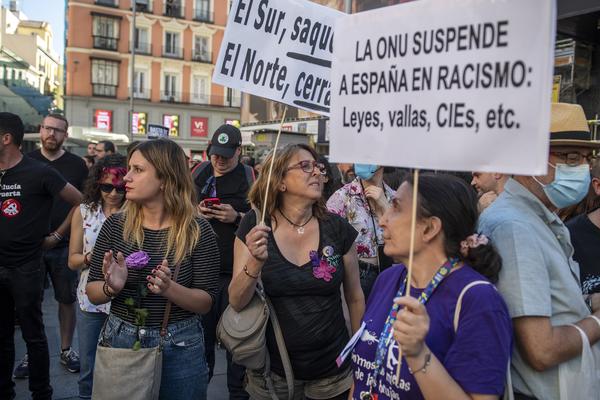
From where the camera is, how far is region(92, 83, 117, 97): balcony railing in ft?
146

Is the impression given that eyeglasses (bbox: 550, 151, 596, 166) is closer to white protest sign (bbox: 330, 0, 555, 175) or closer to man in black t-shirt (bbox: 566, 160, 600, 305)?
white protest sign (bbox: 330, 0, 555, 175)

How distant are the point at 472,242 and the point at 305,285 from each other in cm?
114

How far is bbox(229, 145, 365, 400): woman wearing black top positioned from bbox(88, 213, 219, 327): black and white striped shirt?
16cm

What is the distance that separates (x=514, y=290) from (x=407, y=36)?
3.07ft

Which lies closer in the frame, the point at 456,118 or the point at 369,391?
the point at 456,118

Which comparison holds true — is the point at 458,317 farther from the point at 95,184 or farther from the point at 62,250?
the point at 62,250

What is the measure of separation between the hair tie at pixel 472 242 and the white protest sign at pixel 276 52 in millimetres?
1485

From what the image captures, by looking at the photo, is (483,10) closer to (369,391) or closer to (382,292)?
(382,292)

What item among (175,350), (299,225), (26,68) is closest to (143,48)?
(26,68)

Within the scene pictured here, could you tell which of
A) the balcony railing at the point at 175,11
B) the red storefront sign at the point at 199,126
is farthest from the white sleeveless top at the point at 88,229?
the balcony railing at the point at 175,11

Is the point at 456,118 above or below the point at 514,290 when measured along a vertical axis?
above

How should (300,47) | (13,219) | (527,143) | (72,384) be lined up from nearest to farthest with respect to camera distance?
(527,143)
(300,47)
(13,219)
(72,384)

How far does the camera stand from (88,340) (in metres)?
3.77

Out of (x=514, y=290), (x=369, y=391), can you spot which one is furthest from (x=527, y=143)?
(x=369, y=391)
